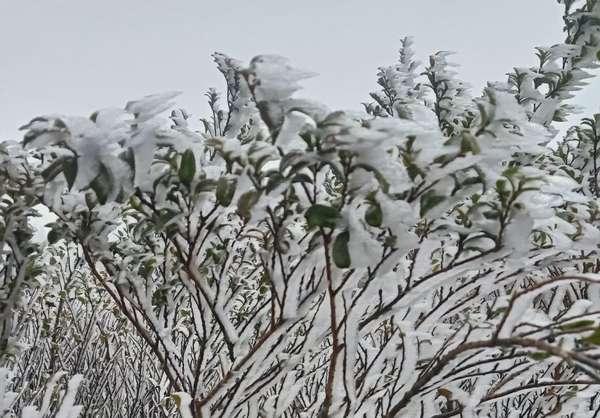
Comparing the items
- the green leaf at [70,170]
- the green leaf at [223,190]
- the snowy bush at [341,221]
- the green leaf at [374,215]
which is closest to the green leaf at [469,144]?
the snowy bush at [341,221]

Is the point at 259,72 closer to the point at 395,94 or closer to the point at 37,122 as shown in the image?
the point at 37,122

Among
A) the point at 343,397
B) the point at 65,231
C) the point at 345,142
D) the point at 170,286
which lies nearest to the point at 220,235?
the point at 170,286

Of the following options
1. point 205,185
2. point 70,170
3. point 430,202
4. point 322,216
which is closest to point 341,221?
point 322,216

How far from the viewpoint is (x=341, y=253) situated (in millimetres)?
1034

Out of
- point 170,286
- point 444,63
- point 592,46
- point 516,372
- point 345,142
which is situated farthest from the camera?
point 444,63

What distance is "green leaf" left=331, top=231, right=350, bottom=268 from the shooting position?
103 cm

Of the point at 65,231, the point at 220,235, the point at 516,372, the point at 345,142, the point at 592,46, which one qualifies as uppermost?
the point at 345,142

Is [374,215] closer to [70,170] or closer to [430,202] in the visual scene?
[430,202]

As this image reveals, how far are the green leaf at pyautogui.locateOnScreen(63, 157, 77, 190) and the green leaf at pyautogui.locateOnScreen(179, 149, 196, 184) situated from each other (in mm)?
Result: 267

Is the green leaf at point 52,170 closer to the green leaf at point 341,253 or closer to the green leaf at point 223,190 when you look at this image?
the green leaf at point 223,190

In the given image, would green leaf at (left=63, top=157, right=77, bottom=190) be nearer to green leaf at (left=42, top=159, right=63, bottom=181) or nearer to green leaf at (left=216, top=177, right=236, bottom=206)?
green leaf at (left=42, top=159, right=63, bottom=181)

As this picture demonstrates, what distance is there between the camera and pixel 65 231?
1.69 m

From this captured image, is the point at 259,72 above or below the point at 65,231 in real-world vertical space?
above

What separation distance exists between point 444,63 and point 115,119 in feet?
6.83
